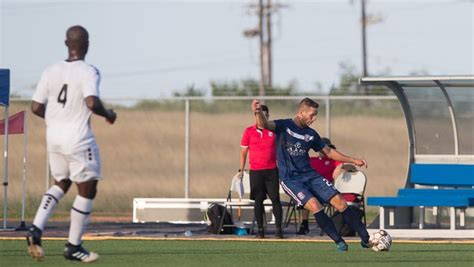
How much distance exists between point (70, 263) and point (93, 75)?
5.97ft

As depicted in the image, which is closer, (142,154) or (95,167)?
(95,167)

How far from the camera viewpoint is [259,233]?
18.9m

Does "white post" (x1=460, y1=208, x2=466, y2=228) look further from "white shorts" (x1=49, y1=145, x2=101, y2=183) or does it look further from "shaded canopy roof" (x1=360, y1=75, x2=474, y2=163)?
"white shorts" (x1=49, y1=145, x2=101, y2=183)

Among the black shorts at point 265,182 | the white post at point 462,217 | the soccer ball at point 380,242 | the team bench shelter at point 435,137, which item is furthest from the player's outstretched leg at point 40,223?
the white post at point 462,217

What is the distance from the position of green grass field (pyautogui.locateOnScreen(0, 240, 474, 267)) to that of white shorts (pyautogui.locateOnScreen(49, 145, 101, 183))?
Result: 87 centimetres

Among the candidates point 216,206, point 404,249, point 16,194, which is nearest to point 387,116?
point 16,194

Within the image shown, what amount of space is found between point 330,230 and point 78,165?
3722mm

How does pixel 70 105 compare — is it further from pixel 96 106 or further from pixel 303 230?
pixel 303 230

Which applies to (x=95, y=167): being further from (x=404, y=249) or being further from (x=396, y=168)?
(x=396, y=168)

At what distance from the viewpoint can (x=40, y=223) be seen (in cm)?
1242

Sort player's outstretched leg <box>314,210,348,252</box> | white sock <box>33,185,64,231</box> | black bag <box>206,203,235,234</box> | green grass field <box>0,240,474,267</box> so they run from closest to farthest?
white sock <box>33,185,64,231</box>
green grass field <box>0,240,474,267</box>
player's outstretched leg <box>314,210,348,252</box>
black bag <box>206,203,235,234</box>

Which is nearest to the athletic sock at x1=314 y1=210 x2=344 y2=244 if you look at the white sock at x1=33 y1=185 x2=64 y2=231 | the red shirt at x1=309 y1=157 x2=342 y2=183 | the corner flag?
the white sock at x1=33 y1=185 x2=64 y2=231

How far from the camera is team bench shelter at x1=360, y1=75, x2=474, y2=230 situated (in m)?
20.6

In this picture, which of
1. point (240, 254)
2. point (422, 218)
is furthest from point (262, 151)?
point (240, 254)
